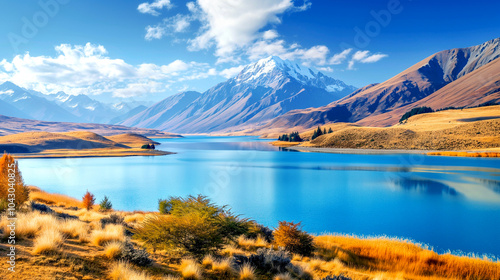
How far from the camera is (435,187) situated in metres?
40.9

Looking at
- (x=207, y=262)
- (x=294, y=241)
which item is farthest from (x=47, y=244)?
(x=294, y=241)

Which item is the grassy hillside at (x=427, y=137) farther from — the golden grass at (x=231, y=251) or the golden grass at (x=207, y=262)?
the golden grass at (x=207, y=262)

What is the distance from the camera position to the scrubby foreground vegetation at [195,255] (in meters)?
7.59

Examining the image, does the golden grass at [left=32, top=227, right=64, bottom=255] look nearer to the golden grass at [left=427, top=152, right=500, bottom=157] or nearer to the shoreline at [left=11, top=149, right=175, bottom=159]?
the shoreline at [left=11, top=149, right=175, bottom=159]

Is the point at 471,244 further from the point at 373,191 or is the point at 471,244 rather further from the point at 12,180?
the point at 12,180

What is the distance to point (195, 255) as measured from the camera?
380 inches

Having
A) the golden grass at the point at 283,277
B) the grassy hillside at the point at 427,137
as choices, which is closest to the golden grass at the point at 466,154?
the grassy hillside at the point at 427,137

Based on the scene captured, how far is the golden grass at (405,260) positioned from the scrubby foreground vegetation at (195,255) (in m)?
0.04

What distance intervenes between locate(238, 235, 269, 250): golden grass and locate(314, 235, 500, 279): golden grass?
2.60 meters

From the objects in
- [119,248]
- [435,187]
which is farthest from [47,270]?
[435,187]

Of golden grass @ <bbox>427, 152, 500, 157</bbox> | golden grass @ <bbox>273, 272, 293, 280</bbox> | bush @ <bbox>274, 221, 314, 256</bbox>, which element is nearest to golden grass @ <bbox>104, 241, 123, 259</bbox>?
golden grass @ <bbox>273, 272, 293, 280</bbox>

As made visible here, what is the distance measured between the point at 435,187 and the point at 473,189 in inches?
168

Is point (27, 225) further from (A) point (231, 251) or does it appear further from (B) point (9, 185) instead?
(A) point (231, 251)

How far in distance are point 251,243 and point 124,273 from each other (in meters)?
6.81
